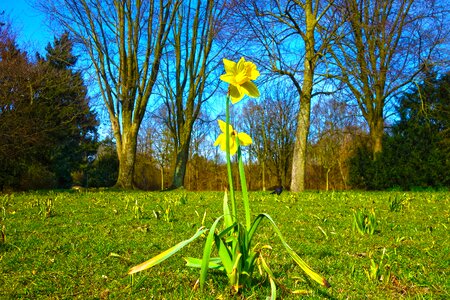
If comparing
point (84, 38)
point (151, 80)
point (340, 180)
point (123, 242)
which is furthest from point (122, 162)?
point (340, 180)

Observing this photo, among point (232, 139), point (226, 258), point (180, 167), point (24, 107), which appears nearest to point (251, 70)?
point (232, 139)

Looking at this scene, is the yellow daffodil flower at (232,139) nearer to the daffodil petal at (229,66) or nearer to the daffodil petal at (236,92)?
the daffodil petal at (236,92)

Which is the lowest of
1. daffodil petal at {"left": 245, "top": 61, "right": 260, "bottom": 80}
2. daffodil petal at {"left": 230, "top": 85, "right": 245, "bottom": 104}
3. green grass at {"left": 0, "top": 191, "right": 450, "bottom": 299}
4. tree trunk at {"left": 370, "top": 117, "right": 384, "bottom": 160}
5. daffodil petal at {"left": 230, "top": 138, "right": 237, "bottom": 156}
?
green grass at {"left": 0, "top": 191, "right": 450, "bottom": 299}

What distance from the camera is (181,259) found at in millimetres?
2258

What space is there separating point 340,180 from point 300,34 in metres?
13.8

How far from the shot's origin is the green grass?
1.71 meters

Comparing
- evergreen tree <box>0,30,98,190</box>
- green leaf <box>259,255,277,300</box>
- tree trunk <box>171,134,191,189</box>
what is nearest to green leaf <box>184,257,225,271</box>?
green leaf <box>259,255,277,300</box>

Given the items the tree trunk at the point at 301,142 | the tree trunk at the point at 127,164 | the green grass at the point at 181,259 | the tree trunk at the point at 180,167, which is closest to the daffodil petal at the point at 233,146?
the green grass at the point at 181,259

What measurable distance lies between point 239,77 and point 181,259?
1274 millimetres

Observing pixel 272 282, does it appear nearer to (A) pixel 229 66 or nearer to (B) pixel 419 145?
(A) pixel 229 66

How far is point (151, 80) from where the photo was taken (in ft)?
45.3

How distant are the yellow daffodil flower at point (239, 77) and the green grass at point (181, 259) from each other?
95cm

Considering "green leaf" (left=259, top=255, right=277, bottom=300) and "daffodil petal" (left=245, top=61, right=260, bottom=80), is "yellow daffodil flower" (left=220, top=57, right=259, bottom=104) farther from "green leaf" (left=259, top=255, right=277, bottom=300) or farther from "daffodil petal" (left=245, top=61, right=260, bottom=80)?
"green leaf" (left=259, top=255, right=277, bottom=300)

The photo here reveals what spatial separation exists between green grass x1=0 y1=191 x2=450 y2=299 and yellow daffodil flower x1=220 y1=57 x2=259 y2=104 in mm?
948
